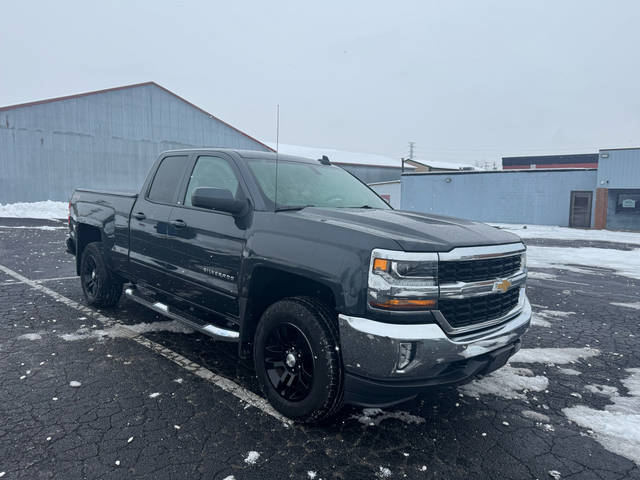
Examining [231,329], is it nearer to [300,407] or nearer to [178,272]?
[178,272]

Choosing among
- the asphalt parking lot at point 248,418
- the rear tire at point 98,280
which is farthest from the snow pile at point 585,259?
the rear tire at point 98,280

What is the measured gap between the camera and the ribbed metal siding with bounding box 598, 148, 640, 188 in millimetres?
23609

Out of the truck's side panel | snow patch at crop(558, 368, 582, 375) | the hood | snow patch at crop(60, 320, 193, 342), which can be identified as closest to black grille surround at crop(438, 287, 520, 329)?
the hood

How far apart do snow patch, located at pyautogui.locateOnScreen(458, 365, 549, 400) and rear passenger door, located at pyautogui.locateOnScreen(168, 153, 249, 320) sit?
2.08 m

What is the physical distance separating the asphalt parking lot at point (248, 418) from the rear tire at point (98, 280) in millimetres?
424

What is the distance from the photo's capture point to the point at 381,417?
10.4 feet

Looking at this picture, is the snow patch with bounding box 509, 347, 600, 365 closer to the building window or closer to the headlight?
the headlight

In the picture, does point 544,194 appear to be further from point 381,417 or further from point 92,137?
point 92,137

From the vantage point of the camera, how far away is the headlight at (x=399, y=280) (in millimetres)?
2520

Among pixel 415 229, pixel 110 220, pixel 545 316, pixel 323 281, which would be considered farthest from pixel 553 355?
pixel 110 220

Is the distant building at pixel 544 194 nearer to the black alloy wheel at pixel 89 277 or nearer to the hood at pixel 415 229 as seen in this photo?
the hood at pixel 415 229

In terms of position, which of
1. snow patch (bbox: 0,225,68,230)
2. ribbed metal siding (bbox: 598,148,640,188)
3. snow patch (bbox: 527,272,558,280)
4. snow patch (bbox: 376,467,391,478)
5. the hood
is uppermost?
ribbed metal siding (bbox: 598,148,640,188)

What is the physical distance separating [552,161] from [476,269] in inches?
2521

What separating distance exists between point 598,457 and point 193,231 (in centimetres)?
335
